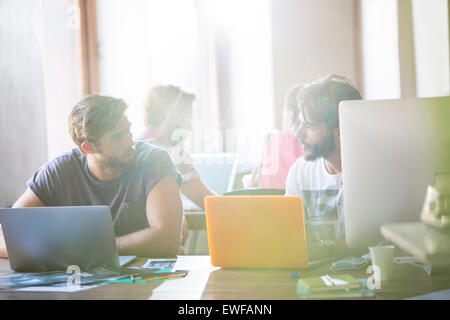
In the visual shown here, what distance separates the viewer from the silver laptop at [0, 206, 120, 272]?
1190 mm

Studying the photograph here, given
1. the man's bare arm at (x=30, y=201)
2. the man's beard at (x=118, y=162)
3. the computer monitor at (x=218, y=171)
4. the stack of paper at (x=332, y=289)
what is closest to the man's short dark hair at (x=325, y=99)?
the man's beard at (x=118, y=162)

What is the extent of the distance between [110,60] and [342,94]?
2830 millimetres

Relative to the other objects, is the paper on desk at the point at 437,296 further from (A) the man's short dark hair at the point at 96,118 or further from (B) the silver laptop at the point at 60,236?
(A) the man's short dark hair at the point at 96,118

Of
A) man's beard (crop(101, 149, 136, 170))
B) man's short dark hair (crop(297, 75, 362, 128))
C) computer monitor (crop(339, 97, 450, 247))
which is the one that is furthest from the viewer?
man's beard (crop(101, 149, 136, 170))

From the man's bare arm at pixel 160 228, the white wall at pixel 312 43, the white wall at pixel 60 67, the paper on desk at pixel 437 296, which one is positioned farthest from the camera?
the white wall at pixel 312 43

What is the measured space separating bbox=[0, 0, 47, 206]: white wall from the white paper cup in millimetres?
1509

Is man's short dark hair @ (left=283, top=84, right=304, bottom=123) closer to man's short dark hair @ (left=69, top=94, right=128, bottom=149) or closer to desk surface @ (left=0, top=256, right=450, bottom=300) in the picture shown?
man's short dark hair @ (left=69, top=94, right=128, bottom=149)

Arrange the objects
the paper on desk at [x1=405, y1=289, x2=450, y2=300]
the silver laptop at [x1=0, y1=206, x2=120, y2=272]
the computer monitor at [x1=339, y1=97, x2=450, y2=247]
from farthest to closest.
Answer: the silver laptop at [x1=0, y1=206, x2=120, y2=272] < the computer monitor at [x1=339, y1=97, x2=450, y2=247] < the paper on desk at [x1=405, y1=289, x2=450, y2=300]

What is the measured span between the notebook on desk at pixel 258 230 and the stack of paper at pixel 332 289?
155mm

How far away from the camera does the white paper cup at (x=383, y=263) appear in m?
1.10

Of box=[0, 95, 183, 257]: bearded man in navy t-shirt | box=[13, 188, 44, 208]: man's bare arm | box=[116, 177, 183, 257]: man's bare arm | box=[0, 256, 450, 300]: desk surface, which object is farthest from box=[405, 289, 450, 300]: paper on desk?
box=[13, 188, 44, 208]: man's bare arm

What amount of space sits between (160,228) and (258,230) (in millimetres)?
528
